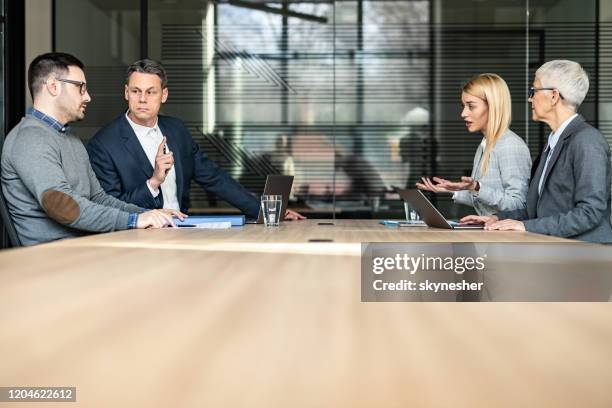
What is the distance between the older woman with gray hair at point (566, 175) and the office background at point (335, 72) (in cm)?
234

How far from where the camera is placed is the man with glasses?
10.2 ft

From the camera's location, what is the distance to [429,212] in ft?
9.76

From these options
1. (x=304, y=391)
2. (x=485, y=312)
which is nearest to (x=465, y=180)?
(x=485, y=312)

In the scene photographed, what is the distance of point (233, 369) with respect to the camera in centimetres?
197

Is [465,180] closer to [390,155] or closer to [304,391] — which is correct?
[304,391]

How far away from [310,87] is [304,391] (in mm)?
4093

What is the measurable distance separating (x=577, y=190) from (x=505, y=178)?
641 millimetres

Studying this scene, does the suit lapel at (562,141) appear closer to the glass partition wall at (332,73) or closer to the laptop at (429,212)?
the laptop at (429,212)

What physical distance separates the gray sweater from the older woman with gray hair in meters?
1.56

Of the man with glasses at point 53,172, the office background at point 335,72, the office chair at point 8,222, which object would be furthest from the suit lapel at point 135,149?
the office background at point 335,72

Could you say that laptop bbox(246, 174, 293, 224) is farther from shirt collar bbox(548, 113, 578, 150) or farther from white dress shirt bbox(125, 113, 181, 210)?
shirt collar bbox(548, 113, 578, 150)

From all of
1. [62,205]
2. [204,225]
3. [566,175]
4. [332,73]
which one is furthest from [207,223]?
[332,73]

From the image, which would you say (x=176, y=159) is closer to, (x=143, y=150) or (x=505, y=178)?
(x=143, y=150)

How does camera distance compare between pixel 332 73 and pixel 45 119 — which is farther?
pixel 332 73
